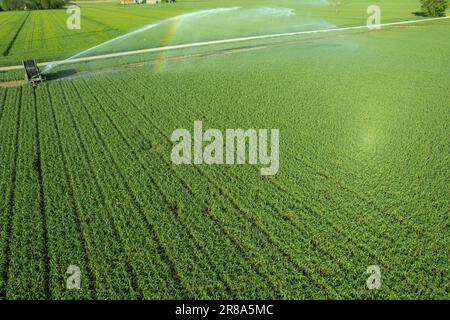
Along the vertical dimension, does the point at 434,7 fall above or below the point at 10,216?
above

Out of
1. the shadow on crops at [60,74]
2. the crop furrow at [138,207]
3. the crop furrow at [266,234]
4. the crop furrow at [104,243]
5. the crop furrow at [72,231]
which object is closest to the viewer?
the crop furrow at [104,243]

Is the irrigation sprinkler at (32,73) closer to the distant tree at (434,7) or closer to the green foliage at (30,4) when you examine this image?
the distant tree at (434,7)

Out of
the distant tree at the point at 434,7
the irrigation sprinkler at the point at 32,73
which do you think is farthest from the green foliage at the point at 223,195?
the distant tree at the point at 434,7

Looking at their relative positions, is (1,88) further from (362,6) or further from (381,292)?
(362,6)

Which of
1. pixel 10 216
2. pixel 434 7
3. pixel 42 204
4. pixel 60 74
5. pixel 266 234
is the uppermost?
pixel 434 7

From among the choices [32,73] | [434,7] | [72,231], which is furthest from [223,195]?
[434,7]

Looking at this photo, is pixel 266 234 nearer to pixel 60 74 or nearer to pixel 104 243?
pixel 104 243
